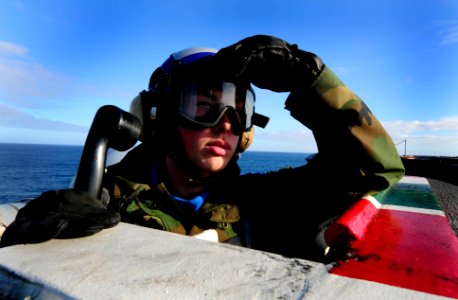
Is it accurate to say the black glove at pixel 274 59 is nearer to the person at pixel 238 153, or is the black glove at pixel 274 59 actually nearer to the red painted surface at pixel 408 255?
the person at pixel 238 153

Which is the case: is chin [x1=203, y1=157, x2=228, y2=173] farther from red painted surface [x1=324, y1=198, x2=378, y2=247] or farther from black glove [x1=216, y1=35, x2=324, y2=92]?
red painted surface [x1=324, y1=198, x2=378, y2=247]

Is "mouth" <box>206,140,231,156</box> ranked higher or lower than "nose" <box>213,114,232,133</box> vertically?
lower

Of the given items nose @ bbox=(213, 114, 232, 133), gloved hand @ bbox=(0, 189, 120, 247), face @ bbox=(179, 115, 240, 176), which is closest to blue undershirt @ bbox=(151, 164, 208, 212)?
face @ bbox=(179, 115, 240, 176)

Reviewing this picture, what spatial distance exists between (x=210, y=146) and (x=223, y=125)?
20 cm

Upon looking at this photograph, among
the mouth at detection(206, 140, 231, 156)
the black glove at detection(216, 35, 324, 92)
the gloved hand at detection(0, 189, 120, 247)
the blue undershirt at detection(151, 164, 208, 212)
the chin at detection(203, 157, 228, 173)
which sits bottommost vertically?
the blue undershirt at detection(151, 164, 208, 212)

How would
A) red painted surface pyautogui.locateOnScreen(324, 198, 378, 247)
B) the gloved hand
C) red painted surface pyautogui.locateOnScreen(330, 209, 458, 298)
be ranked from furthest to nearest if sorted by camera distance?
red painted surface pyautogui.locateOnScreen(324, 198, 378, 247)
the gloved hand
red painted surface pyautogui.locateOnScreen(330, 209, 458, 298)

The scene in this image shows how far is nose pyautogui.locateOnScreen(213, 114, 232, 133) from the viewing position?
2441mm

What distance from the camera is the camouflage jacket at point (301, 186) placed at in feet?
6.77

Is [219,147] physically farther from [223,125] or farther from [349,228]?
[349,228]

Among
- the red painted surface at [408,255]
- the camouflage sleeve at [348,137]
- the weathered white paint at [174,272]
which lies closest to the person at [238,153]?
the camouflage sleeve at [348,137]

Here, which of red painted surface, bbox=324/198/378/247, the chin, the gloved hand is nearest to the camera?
the gloved hand

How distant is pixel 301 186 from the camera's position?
7.91ft

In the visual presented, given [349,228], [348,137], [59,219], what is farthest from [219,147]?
[59,219]

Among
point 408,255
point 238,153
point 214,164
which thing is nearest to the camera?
point 408,255
